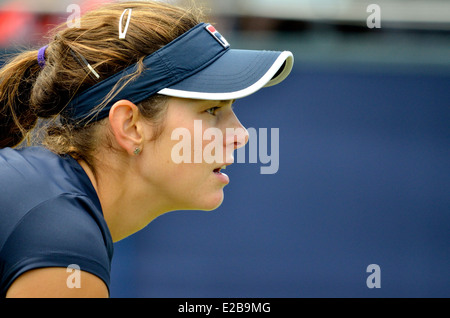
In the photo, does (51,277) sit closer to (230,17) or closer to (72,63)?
(72,63)

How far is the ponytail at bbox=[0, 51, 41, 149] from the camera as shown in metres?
2.02

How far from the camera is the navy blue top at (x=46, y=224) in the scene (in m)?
1.43

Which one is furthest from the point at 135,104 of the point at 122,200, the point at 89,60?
the point at 122,200

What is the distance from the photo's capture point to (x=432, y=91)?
4.72m

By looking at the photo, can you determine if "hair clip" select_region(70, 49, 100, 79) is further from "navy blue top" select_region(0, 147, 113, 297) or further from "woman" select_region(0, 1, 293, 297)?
"navy blue top" select_region(0, 147, 113, 297)

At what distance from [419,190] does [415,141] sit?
1.15 ft

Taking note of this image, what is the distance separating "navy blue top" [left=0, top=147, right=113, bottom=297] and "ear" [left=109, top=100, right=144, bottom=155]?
210 mm

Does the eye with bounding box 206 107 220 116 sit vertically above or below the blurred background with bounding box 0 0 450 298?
below
